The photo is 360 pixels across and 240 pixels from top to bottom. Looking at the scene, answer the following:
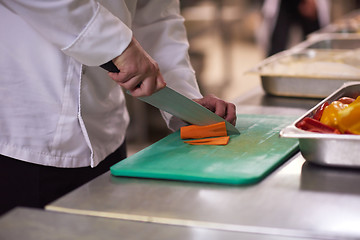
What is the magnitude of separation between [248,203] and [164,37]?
76 cm

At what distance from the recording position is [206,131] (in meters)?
1.24

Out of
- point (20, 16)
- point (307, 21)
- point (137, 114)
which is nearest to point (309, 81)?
point (20, 16)

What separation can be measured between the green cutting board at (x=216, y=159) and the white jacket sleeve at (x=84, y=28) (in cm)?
23

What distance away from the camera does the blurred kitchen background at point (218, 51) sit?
3.94 m

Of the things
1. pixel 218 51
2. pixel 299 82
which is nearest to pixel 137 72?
pixel 299 82

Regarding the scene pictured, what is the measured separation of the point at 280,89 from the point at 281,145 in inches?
23.6

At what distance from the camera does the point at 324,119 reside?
1.09 metres

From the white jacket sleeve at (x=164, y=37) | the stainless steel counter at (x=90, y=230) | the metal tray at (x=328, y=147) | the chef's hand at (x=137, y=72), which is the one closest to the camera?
the stainless steel counter at (x=90, y=230)

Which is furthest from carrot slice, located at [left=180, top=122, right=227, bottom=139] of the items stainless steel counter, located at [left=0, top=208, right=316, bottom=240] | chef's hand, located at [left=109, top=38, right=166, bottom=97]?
Result: stainless steel counter, located at [left=0, top=208, right=316, bottom=240]

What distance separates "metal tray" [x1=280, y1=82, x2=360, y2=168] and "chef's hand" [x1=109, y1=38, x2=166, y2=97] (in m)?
0.28

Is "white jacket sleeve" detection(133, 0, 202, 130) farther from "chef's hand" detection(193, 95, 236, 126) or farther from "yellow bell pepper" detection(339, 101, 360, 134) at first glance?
"yellow bell pepper" detection(339, 101, 360, 134)

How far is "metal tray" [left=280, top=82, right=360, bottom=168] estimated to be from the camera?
974 mm

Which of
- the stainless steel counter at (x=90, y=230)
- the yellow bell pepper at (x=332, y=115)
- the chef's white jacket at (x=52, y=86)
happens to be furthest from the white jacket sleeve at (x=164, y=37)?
the stainless steel counter at (x=90, y=230)

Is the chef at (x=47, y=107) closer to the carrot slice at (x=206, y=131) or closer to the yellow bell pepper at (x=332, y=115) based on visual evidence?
the carrot slice at (x=206, y=131)
